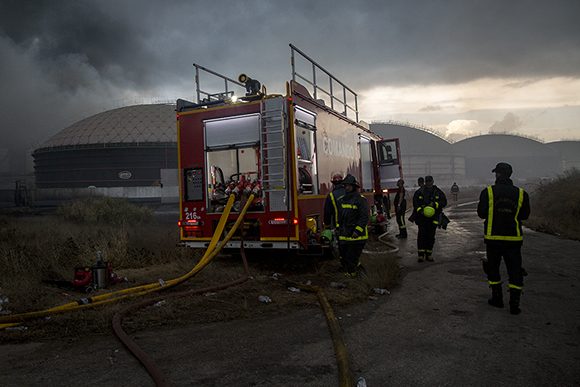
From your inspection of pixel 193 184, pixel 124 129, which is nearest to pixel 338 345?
pixel 193 184

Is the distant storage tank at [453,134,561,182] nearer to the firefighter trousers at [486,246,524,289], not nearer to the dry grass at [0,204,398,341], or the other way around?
the dry grass at [0,204,398,341]

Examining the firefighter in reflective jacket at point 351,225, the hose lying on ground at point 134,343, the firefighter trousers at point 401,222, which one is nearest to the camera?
Answer: the hose lying on ground at point 134,343

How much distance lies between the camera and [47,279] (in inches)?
269

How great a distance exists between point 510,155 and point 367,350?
405ft

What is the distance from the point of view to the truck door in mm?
13438

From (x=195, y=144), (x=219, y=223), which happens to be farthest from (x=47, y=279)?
(x=195, y=144)

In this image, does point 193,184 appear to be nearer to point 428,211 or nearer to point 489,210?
point 428,211

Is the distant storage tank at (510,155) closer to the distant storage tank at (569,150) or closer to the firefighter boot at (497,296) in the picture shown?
the distant storage tank at (569,150)

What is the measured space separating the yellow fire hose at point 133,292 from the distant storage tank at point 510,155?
107 m

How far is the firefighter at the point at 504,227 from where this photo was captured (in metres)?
5.17

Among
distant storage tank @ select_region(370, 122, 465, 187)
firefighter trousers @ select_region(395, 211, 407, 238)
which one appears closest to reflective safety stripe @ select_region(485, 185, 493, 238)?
firefighter trousers @ select_region(395, 211, 407, 238)

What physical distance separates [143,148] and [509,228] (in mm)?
48157

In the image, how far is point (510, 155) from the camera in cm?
11262

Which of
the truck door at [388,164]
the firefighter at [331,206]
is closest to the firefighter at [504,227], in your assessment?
the firefighter at [331,206]
